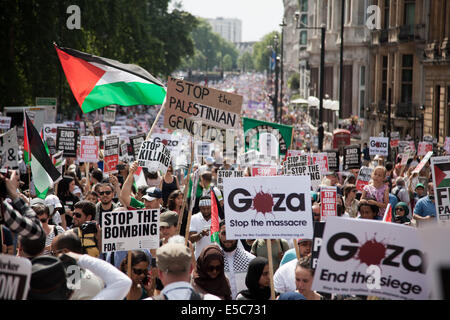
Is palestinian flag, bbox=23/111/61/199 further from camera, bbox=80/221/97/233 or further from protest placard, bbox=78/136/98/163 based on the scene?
protest placard, bbox=78/136/98/163

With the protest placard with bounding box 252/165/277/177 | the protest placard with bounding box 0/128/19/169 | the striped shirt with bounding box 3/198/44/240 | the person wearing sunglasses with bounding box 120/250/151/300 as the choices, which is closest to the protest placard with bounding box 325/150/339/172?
the protest placard with bounding box 252/165/277/177

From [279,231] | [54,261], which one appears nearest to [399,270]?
[279,231]

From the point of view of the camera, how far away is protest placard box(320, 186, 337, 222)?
945 cm

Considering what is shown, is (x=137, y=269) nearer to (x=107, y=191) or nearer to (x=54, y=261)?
(x=54, y=261)

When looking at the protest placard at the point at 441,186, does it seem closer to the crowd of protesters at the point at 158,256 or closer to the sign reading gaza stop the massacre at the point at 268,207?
the crowd of protesters at the point at 158,256

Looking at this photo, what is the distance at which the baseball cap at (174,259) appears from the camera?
493 centimetres

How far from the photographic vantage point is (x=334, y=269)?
210 inches

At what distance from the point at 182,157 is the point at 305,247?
470 inches

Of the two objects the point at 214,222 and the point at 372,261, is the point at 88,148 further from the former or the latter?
the point at 372,261

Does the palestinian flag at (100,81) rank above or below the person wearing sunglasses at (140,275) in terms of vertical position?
above

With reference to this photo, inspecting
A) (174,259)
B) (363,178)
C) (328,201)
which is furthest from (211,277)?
(363,178)

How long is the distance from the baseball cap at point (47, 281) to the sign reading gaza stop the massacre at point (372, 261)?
170 cm

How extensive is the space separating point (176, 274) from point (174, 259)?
0.10 m

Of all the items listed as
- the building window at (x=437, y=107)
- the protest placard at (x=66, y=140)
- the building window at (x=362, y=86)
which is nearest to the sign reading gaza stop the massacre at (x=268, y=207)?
the protest placard at (x=66, y=140)
